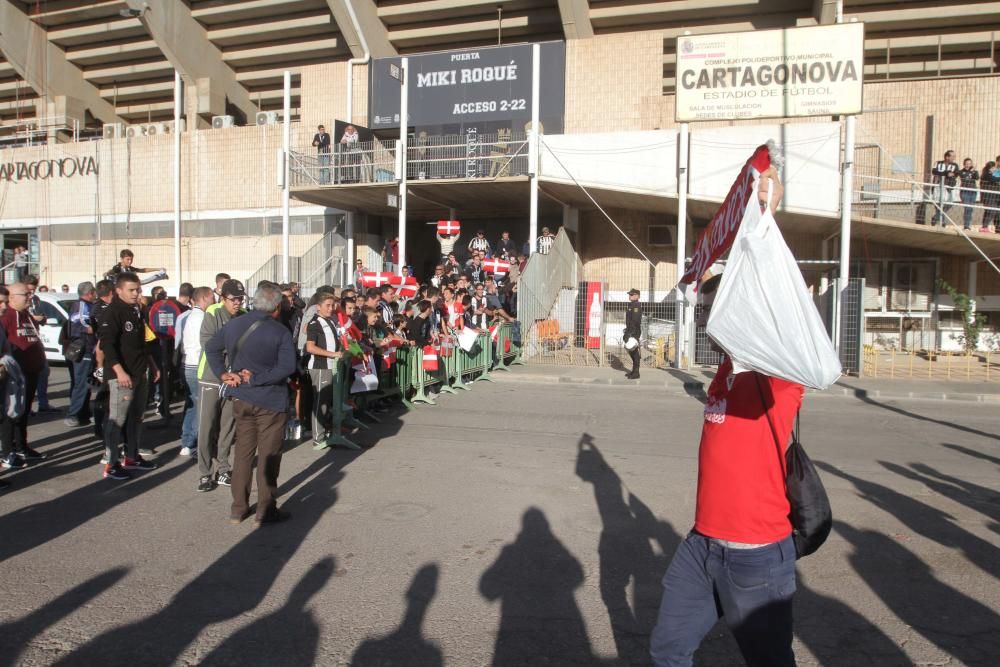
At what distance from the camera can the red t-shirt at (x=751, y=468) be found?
2.72m

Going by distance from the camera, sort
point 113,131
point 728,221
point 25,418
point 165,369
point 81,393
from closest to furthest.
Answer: point 728,221, point 25,418, point 81,393, point 165,369, point 113,131

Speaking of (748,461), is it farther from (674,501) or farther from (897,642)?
(674,501)

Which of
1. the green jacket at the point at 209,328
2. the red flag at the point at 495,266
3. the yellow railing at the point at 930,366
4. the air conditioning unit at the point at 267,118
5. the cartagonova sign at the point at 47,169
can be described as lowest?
the yellow railing at the point at 930,366

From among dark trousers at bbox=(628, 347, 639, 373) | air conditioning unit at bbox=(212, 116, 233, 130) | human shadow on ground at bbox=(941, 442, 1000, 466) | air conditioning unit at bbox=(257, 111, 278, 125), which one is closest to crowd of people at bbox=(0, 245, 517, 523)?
dark trousers at bbox=(628, 347, 639, 373)

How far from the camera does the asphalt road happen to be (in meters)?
3.83

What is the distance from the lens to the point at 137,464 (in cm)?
714

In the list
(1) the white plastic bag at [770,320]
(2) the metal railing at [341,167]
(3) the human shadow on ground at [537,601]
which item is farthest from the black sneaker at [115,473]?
(2) the metal railing at [341,167]

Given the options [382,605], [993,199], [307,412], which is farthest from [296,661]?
[993,199]

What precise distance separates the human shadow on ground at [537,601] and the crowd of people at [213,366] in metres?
2.04

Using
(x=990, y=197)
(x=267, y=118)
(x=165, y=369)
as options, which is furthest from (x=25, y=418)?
(x=267, y=118)

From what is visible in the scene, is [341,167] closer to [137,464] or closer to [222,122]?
[222,122]

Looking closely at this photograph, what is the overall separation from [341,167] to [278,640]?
65.2ft

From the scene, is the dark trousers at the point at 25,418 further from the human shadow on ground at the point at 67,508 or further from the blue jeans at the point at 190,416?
the blue jeans at the point at 190,416

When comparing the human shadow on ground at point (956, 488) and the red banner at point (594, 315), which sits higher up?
the red banner at point (594, 315)
